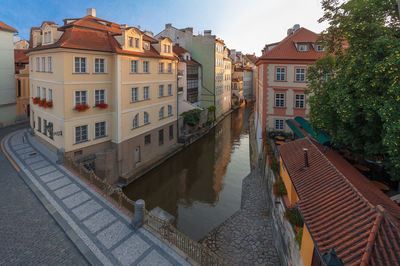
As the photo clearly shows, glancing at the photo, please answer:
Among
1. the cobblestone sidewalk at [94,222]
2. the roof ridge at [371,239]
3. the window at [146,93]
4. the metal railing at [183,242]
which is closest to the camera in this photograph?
the roof ridge at [371,239]

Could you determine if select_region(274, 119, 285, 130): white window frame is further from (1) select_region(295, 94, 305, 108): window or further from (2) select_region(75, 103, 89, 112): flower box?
(2) select_region(75, 103, 89, 112): flower box

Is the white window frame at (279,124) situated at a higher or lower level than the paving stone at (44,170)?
higher

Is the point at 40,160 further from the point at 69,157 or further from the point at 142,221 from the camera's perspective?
the point at 142,221

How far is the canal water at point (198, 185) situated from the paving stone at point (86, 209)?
19.5ft

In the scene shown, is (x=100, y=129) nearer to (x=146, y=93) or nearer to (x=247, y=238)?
(x=146, y=93)

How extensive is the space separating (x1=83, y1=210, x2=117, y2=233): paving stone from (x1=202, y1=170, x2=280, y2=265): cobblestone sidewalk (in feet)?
18.8

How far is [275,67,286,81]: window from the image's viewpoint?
27891mm

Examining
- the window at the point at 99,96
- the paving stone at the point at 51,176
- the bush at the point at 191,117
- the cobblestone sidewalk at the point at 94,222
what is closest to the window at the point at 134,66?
the window at the point at 99,96

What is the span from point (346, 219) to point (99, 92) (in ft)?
66.8

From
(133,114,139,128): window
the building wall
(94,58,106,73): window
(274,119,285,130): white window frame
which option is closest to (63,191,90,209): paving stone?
Result: (94,58,106,73): window

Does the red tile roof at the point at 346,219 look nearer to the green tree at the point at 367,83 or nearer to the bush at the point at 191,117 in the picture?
the green tree at the point at 367,83

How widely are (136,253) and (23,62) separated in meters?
39.6

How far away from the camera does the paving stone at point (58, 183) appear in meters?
16.7

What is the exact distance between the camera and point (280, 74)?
28.0 m
